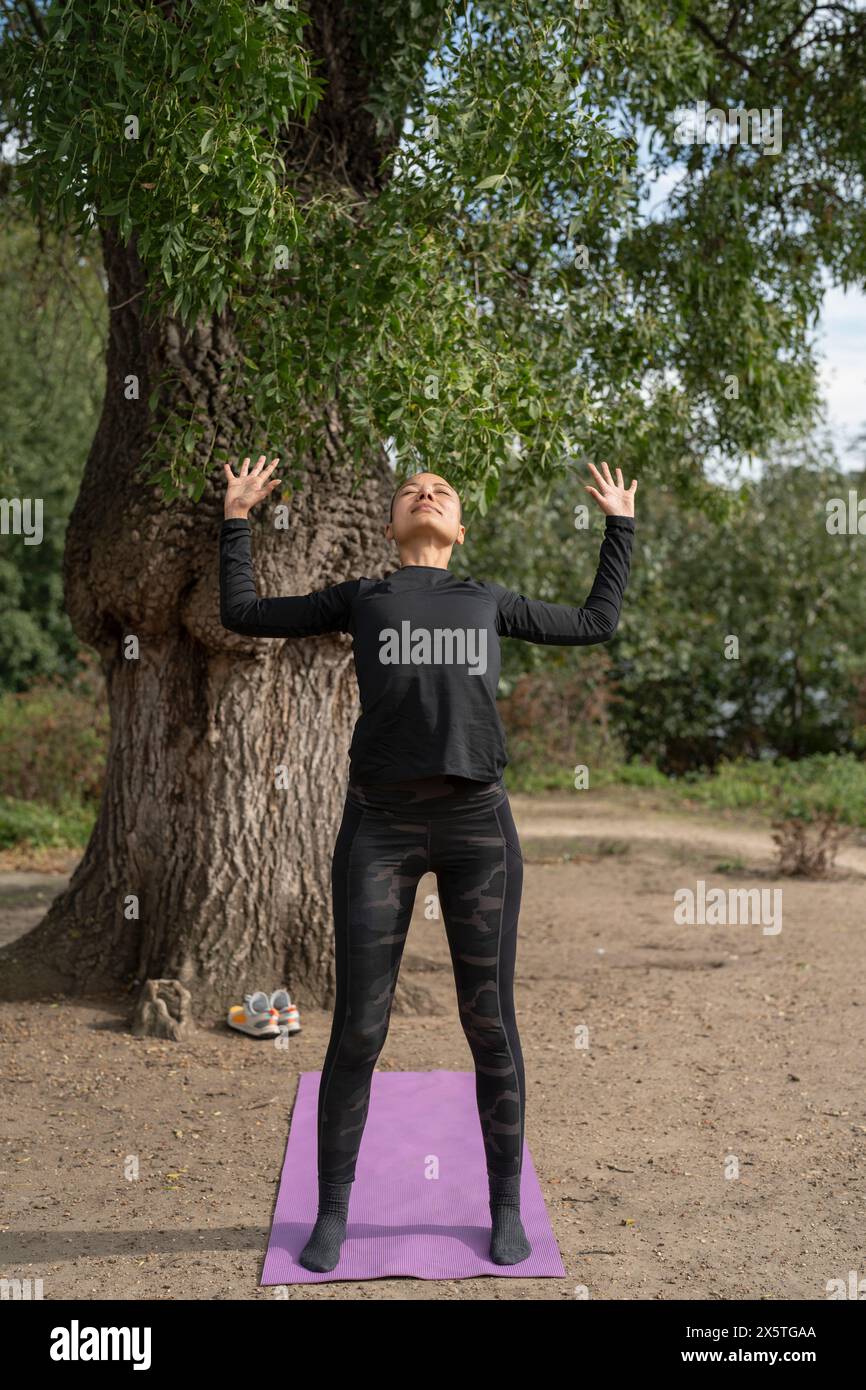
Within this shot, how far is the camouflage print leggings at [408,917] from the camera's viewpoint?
330 cm

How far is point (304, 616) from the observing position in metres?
3.44

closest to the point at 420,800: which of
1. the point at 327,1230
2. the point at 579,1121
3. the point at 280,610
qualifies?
the point at 280,610

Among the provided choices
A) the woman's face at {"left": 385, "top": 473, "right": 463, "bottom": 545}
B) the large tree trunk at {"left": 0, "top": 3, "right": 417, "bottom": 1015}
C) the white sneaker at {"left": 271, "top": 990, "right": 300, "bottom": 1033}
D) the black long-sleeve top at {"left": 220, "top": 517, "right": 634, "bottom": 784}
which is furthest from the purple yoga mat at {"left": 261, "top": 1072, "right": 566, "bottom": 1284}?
the woman's face at {"left": 385, "top": 473, "right": 463, "bottom": 545}

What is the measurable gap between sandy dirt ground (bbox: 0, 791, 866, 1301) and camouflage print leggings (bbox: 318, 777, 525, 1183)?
0.49 m

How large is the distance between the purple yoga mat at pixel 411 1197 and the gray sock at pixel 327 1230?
0.03m

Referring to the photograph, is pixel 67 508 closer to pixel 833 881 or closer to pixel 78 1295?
pixel 833 881

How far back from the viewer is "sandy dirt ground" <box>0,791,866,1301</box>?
11.7 feet

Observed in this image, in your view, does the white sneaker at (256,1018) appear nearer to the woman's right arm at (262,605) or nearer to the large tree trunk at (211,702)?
the large tree trunk at (211,702)

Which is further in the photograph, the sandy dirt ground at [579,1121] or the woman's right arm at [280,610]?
the sandy dirt ground at [579,1121]

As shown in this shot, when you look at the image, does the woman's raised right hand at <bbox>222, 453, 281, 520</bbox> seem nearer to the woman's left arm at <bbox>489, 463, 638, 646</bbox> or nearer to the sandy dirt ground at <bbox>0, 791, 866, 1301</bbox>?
the woman's left arm at <bbox>489, 463, 638, 646</bbox>

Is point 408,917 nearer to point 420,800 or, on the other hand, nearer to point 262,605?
point 420,800

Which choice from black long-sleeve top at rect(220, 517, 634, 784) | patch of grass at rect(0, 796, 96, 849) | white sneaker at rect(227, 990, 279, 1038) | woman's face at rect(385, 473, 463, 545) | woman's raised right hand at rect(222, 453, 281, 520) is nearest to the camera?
black long-sleeve top at rect(220, 517, 634, 784)

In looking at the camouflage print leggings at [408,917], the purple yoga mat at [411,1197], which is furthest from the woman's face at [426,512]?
the purple yoga mat at [411,1197]

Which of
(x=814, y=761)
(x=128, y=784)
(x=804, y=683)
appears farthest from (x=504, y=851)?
(x=804, y=683)
